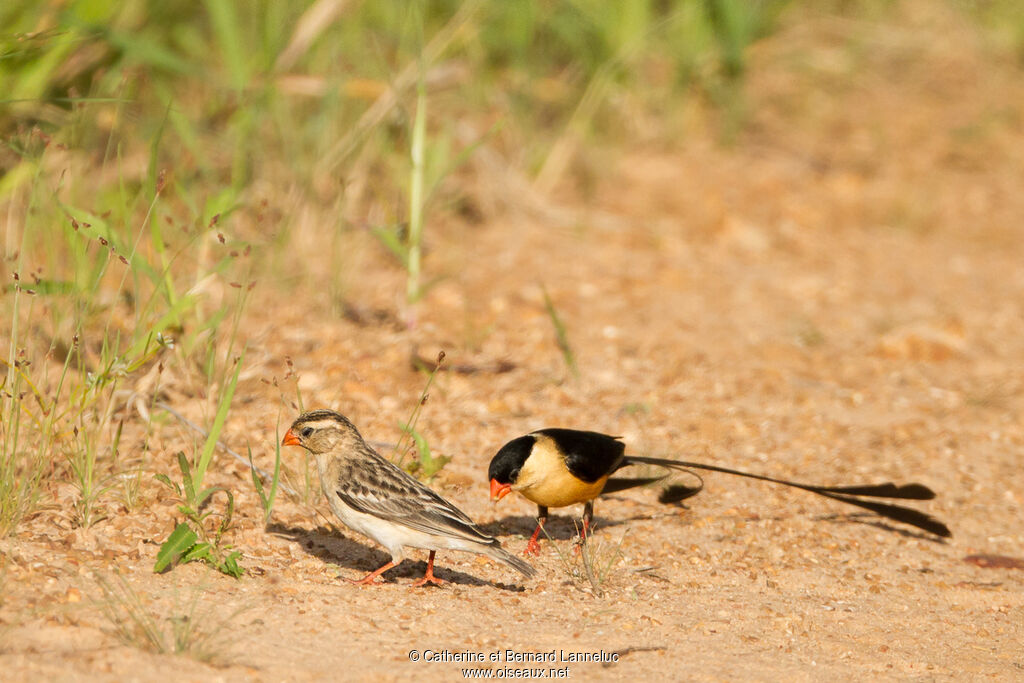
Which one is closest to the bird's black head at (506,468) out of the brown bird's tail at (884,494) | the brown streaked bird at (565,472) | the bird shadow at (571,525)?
the brown streaked bird at (565,472)

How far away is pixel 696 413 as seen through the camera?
6.53 meters

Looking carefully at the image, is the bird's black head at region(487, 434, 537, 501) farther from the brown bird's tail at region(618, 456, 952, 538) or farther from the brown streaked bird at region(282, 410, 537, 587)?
the brown bird's tail at region(618, 456, 952, 538)

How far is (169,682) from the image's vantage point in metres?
3.38

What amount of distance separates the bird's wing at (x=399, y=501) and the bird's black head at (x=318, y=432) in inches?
5.5

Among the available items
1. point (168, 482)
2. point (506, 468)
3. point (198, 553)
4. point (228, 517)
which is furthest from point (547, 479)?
point (168, 482)

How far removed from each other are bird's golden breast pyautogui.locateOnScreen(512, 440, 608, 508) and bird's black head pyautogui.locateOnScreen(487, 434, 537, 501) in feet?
0.08

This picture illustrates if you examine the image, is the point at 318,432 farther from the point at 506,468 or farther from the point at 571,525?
the point at 571,525

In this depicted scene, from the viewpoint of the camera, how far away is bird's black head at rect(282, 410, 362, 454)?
467 centimetres

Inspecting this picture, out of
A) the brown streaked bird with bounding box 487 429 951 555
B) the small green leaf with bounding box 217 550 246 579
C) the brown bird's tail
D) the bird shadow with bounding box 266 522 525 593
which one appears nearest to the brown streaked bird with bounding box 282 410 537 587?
the bird shadow with bounding box 266 522 525 593

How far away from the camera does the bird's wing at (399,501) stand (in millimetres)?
4297

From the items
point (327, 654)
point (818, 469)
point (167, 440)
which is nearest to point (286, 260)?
point (167, 440)

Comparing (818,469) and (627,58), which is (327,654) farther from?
(627,58)

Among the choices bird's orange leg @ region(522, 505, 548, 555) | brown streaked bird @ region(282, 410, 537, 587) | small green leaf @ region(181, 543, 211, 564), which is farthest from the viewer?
bird's orange leg @ region(522, 505, 548, 555)

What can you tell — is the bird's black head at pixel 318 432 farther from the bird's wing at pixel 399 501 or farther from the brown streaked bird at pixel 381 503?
the bird's wing at pixel 399 501
